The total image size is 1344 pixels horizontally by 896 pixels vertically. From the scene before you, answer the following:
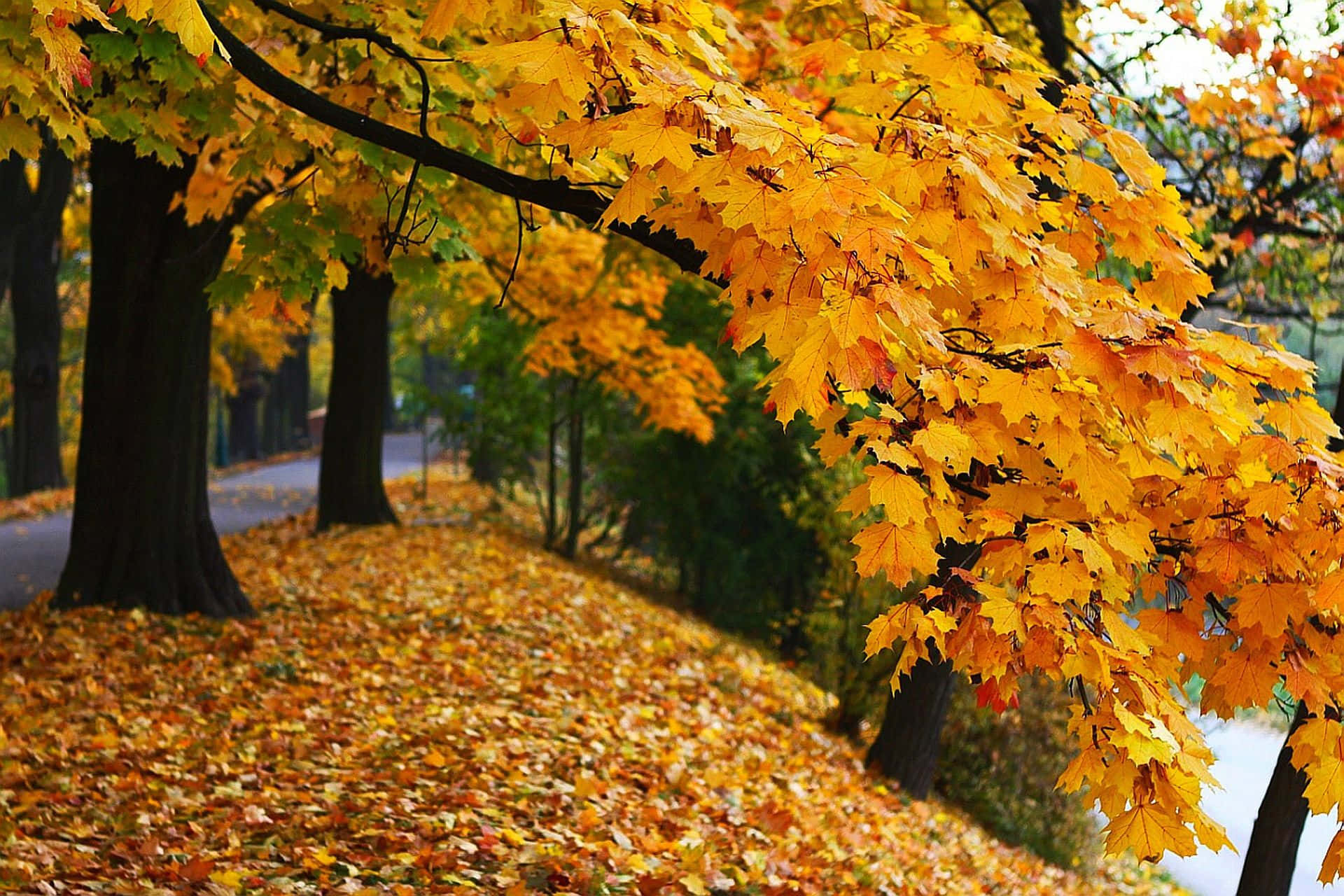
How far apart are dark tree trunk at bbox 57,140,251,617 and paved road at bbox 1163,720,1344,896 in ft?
30.3

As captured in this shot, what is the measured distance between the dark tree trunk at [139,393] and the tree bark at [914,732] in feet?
16.3

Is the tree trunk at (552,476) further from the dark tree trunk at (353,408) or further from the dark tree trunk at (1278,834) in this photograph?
the dark tree trunk at (1278,834)

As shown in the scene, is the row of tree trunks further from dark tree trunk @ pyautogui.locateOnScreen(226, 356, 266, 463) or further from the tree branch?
the tree branch

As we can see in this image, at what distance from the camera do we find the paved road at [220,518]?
9.73 metres

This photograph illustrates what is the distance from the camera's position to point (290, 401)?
3109cm

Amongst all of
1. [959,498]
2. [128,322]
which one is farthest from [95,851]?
[128,322]

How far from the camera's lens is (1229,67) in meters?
7.73

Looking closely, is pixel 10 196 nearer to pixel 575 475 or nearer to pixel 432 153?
pixel 575 475

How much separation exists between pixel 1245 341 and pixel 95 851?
14.9ft

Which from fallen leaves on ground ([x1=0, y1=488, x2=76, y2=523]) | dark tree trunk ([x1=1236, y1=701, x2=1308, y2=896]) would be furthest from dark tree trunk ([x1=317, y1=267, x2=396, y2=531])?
dark tree trunk ([x1=1236, y1=701, x2=1308, y2=896])

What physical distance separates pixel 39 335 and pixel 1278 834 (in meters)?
17.9

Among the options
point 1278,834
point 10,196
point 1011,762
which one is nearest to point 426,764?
point 1278,834

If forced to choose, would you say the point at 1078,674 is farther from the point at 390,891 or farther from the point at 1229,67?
the point at 1229,67

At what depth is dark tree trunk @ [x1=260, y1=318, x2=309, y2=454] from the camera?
2920cm
